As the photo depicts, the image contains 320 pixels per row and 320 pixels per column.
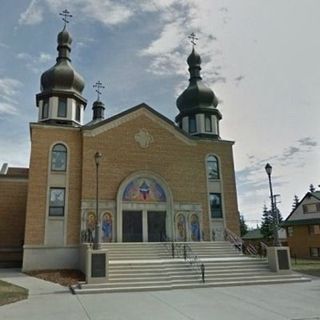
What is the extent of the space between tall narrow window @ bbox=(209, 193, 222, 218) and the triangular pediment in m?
3.85

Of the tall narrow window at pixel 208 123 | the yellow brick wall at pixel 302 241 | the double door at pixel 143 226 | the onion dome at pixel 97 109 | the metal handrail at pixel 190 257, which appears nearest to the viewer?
the metal handrail at pixel 190 257

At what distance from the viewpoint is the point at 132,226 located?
21.7 meters

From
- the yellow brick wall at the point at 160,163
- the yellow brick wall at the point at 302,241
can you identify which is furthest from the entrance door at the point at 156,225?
the yellow brick wall at the point at 302,241

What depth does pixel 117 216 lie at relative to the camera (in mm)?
21266

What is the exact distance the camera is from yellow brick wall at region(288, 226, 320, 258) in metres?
35.3

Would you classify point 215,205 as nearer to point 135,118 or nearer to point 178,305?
point 135,118

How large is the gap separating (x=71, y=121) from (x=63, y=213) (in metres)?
6.15

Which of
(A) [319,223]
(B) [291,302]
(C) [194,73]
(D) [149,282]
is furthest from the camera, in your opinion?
(A) [319,223]

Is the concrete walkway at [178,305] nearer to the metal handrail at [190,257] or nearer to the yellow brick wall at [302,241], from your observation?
the metal handrail at [190,257]

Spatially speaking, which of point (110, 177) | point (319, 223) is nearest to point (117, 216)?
point (110, 177)

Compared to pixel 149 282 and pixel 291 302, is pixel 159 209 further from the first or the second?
pixel 291 302

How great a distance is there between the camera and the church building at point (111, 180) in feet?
66.6

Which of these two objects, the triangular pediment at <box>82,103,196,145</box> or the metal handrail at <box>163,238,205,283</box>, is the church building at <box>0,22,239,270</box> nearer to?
the triangular pediment at <box>82,103,196,145</box>

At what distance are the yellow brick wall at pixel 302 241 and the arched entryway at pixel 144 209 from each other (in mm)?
19720
